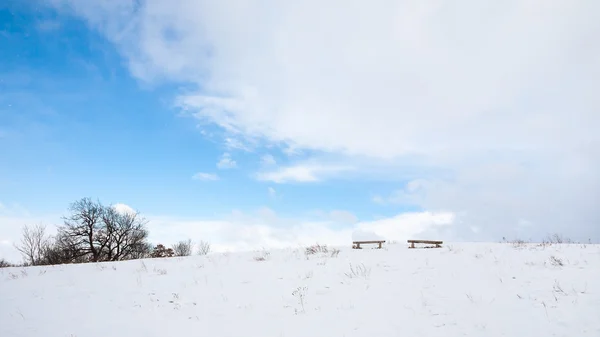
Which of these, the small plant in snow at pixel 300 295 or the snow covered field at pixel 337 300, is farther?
the small plant in snow at pixel 300 295

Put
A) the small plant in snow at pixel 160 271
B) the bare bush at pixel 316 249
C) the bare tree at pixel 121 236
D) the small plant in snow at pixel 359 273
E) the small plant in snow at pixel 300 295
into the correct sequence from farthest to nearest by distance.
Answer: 1. the bare tree at pixel 121 236
2. the bare bush at pixel 316 249
3. the small plant in snow at pixel 160 271
4. the small plant in snow at pixel 359 273
5. the small plant in snow at pixel 300 295

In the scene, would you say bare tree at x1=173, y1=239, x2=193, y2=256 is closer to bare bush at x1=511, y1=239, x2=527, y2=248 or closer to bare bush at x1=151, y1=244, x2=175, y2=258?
bare bush at x1=151, y1=244, x2=175, y2=258

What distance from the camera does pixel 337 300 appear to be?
7898 millimetres

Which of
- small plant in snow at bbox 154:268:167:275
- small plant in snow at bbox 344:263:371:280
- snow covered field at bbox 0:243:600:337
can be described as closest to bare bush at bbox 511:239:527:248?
snow covered field at bbox 0:243:600:337

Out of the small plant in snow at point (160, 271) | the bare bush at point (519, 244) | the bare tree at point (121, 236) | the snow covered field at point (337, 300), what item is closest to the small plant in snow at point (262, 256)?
the snow covered field at point (337, 300)

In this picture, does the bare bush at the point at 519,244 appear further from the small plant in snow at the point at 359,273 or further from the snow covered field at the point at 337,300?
the small plant in snow at the point at 359,273

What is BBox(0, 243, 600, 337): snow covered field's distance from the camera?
6.22m

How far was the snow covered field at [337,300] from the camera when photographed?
622cm

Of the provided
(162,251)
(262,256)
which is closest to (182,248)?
(162,251)

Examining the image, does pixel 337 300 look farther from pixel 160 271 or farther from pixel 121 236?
pixel 121 236

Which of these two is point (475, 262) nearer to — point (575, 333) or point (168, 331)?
point (575, 333)

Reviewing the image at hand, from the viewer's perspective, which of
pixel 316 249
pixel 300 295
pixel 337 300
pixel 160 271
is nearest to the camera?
pixel 337 300

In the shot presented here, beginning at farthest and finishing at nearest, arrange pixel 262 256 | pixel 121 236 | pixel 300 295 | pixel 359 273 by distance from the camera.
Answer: pixel 121 236, pixel 262 256, pixel 359 273, pixel 300 295

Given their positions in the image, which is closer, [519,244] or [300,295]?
[300,295]
